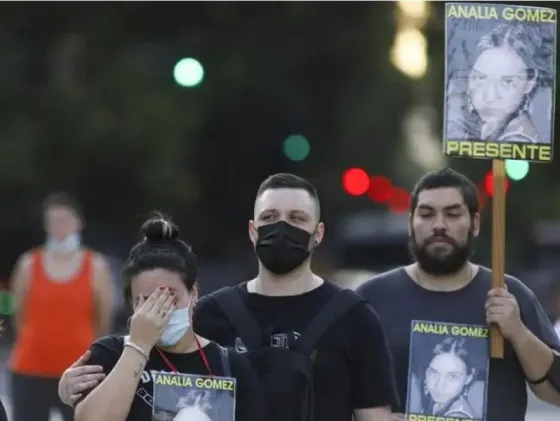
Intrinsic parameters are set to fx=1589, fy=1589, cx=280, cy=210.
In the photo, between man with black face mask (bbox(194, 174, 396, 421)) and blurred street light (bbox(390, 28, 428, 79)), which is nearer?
man with black face mask (bbox(194, 174, 396, 421))

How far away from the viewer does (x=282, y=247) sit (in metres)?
5.39

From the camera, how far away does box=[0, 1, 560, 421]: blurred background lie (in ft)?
90.3

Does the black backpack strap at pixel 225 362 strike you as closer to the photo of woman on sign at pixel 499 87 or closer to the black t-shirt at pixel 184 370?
the black t-shirt at pixel 184 370

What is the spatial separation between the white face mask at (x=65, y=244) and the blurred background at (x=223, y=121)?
1573 centimetres

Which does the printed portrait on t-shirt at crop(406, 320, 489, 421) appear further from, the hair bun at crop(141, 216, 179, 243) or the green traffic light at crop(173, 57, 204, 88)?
the green traffic light at crop(173, 57, 204, 88)

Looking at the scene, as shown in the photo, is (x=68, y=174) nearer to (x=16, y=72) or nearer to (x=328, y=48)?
(x=16, y=72)

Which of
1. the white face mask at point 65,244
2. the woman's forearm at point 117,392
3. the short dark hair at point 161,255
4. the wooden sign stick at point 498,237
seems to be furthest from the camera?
the white face mask at point 65,244

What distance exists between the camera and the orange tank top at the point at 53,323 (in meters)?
9.49

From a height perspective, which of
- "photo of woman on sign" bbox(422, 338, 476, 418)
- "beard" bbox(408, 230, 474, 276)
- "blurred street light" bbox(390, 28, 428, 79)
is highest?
"blurred street light" bbox(390, 28, 428, 79)

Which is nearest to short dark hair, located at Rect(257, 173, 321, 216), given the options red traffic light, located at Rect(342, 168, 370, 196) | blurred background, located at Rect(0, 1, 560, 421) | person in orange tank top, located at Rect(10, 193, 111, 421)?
person in orange tank top, located at Rect(10, 193, 111, 421)

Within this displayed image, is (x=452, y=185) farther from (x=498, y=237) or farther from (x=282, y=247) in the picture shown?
(x=282, y=247)

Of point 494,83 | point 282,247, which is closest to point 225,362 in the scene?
point 282,247

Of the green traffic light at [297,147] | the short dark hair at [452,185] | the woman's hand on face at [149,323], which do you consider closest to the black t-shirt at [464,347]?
the short dark hair at [452,185]

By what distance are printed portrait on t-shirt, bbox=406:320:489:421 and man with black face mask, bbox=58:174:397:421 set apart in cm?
73
